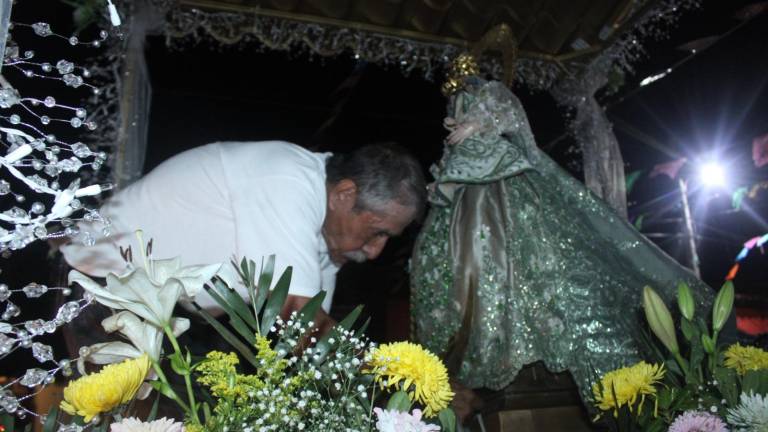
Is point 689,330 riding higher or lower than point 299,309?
higher

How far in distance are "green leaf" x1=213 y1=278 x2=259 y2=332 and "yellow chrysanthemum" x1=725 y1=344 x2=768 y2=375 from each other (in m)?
0.70

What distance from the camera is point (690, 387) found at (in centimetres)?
94

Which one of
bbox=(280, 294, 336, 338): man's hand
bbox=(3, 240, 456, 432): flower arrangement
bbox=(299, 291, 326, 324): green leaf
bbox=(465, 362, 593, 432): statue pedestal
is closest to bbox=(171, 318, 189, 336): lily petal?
bbox=(3, 240, 456, 432): flower arrangement

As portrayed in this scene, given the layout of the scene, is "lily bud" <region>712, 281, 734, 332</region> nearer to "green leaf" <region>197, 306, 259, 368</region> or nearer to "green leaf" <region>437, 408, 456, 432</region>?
"green leaf" <region>437, 408, 456, 432</region>

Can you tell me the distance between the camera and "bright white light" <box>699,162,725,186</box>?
4887 mm

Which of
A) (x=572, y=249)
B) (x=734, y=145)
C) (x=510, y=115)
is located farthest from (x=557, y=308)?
(x=734, y=145)

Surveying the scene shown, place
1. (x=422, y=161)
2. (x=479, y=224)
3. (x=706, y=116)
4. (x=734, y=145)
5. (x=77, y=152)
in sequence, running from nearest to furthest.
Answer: (x=77, y=152) → (x=479, y=224) → (x=422, y=161) → (x=706, y=116) → (x=734, y=145)

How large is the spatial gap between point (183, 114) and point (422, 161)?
1236 millimetres

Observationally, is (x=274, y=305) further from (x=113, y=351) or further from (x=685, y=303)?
(x=685, y=303)

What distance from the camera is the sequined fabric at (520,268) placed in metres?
1.79

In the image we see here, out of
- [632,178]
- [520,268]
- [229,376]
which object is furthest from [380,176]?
[632,178]

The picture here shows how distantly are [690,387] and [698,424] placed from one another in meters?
0.13

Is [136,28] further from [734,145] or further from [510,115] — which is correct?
[734,145]

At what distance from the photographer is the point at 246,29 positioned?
8.42ft
